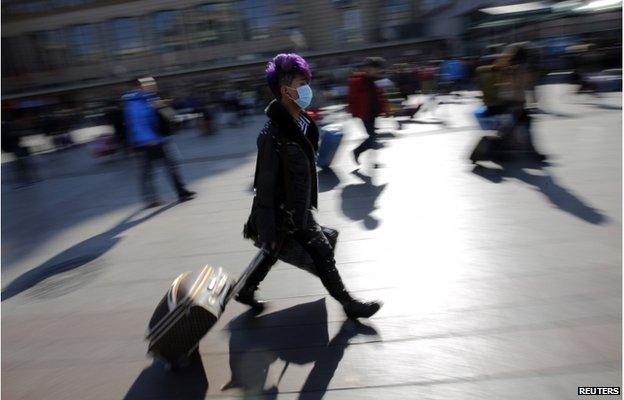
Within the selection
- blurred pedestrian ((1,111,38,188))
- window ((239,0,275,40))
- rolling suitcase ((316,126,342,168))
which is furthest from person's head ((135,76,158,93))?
window ((239,0,275,40))

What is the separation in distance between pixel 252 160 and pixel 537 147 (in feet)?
17.1

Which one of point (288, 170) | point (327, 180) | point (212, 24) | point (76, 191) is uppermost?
point (212, 24)

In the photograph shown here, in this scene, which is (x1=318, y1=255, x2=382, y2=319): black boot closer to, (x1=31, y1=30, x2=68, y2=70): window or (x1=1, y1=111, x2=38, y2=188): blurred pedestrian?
(x1=1, y1=111, x2=38, y2=188): blurred pedestrian

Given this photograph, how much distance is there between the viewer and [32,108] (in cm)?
3484

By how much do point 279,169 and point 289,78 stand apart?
1.88 feet

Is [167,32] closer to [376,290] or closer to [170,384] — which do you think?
[376,290]

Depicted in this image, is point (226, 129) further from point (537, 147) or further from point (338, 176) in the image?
point (537, 147)

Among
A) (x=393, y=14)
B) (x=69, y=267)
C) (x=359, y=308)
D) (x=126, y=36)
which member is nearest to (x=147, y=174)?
(x=69, y=267)

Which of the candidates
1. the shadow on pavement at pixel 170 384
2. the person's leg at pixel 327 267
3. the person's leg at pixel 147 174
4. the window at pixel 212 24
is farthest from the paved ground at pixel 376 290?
the window at pixel 212 24

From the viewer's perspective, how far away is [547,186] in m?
5.86

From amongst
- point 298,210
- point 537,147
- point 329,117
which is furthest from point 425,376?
point 329,117

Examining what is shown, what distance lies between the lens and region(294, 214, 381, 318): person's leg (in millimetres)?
3293

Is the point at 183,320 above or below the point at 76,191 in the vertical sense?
above
